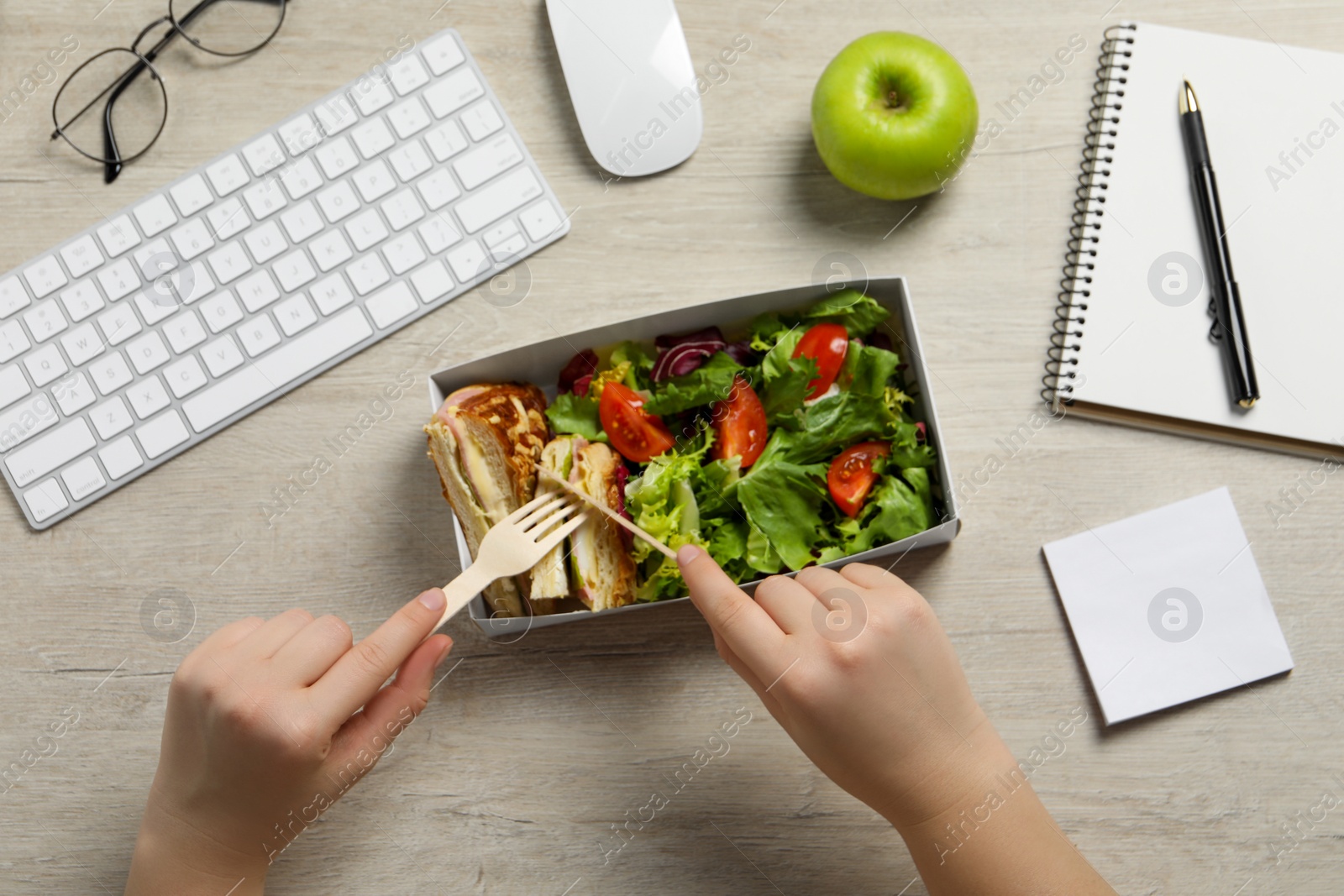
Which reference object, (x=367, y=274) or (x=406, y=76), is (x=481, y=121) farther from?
(x=367, y=274)

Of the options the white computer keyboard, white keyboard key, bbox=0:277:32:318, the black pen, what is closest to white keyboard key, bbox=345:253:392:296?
the white computer keyboard

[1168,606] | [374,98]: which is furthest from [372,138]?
[1168,606]

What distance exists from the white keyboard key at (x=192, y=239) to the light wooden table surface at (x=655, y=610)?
0.10 meters

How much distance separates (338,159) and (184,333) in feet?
0.98

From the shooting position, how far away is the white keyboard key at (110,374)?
45.1 inches

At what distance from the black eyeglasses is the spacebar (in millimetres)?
348

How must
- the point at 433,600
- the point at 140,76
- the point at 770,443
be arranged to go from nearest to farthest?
1. the point at 433,600
2. the point at 770,443
3. the point at 140,76

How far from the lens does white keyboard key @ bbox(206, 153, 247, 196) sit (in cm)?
118

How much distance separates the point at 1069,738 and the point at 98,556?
1300mm

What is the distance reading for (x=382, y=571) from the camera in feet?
3.92

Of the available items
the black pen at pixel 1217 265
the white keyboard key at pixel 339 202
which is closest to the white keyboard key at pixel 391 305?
the white keyboard key at pixel 339 202

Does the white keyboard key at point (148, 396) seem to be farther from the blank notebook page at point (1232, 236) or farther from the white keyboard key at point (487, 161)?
the blank notebook page at point (1232, 236)

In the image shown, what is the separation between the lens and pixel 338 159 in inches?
46.2

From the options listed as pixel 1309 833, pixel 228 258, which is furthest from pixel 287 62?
pixel 1309 833
